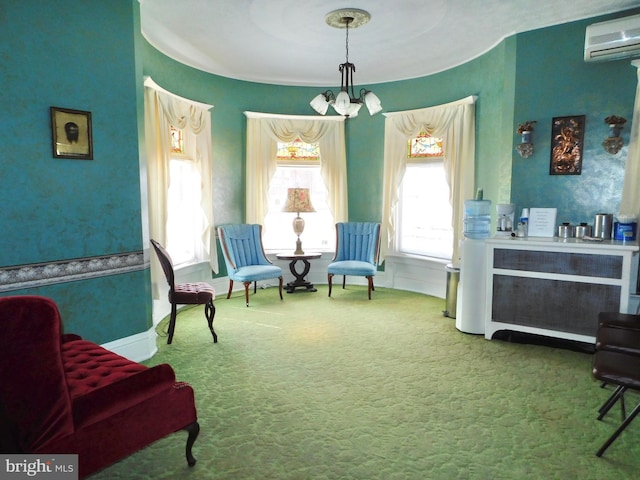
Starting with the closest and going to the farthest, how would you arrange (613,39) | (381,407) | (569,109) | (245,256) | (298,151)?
(381,407) → (613,39) → (569,109) → (245,256) → (298,151)

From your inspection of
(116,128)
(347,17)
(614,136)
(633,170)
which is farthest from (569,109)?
(116,128)

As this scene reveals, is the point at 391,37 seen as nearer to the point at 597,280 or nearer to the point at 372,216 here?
the point at 372,216

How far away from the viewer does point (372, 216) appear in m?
6.37

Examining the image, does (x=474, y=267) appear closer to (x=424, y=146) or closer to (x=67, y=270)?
(x=424, y=146)

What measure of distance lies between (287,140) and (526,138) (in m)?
3.23

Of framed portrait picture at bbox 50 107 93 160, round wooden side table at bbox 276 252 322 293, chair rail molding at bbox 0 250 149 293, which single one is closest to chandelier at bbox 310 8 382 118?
framed portrait picture at bbox 50 107 93 160

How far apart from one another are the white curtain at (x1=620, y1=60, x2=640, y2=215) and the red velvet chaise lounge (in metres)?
3.87

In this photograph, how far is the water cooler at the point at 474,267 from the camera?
163 inches

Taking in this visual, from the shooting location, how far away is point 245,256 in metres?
5.66

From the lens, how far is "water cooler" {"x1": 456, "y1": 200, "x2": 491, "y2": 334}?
4.15 metres

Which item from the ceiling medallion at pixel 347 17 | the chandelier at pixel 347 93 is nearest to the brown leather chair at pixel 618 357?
the chandelier at pixel 347 93

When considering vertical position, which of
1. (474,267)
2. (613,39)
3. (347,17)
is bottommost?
(474,267)

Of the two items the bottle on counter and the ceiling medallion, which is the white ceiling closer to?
the ceiling medallion

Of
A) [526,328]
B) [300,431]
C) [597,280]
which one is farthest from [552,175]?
[300,431]
